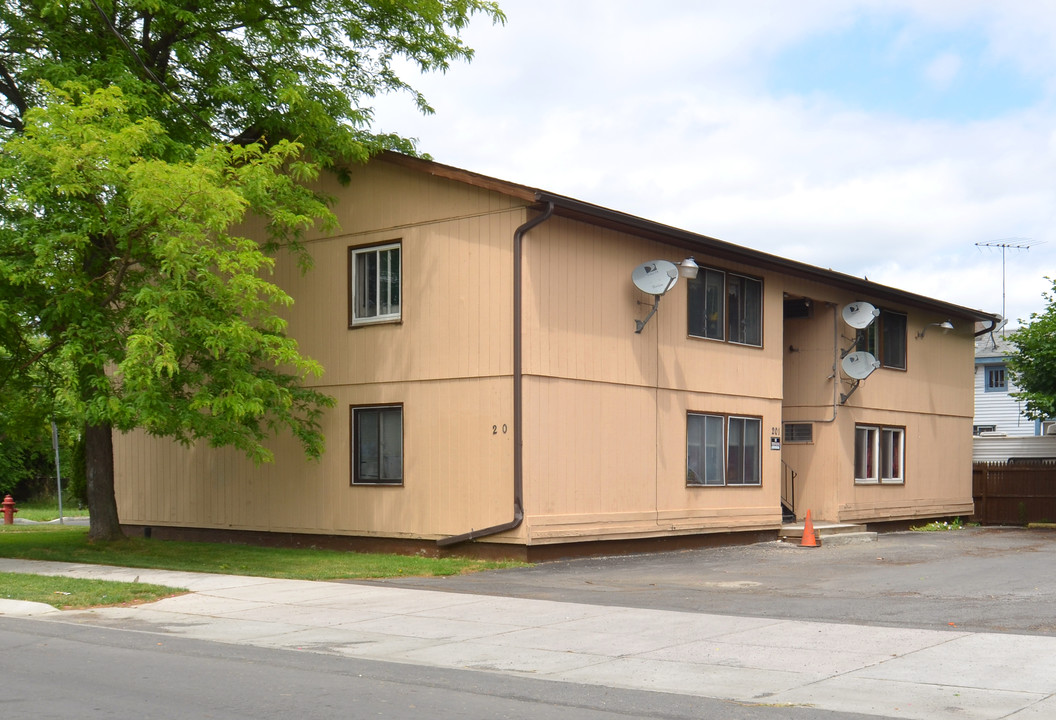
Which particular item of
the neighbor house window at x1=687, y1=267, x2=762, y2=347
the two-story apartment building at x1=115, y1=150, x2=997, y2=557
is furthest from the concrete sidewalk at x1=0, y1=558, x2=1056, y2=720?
the neighbor house window at x1=687, y1=267, x2=762, y2=347

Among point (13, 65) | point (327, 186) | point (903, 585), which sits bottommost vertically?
point (903, 585)

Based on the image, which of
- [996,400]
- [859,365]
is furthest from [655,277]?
[996,400]

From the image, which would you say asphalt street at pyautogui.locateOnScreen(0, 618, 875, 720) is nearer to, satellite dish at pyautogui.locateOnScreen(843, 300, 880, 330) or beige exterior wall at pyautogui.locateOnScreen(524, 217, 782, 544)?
beige exterior wall at pyautogui.locateOnScreen(524, 217, 782, 544)

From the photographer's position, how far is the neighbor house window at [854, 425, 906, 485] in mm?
25969

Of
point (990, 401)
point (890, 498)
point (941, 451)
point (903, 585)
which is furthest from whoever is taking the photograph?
point (990, 401)

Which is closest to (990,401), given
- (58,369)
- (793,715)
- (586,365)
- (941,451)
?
(941,451)

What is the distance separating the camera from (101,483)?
64.8ft

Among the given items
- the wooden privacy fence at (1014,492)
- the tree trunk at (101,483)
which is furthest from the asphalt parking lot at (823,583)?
the wooden privacy fence at (1014,492)

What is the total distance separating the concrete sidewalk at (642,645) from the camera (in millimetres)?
8320

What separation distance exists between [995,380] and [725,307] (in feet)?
122

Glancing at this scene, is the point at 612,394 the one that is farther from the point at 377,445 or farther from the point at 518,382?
the point at 377,445

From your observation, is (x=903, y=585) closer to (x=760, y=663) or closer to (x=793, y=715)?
(x=760, y=663)

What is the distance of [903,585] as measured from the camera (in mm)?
15414

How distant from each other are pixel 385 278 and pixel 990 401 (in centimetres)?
4216
